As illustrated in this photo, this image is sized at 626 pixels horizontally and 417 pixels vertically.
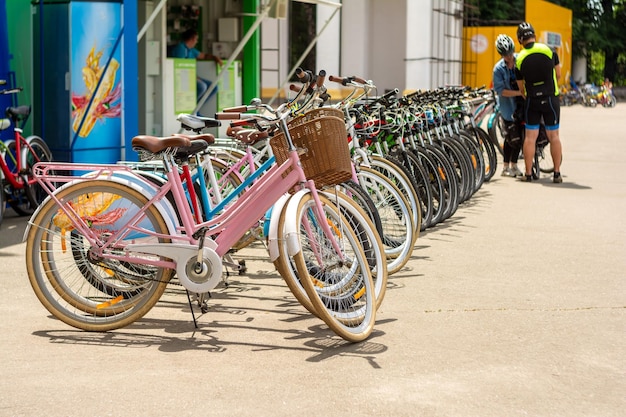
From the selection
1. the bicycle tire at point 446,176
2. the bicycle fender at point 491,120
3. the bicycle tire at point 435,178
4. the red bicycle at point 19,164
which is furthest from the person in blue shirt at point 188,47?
the bicycle tire at point 435,178

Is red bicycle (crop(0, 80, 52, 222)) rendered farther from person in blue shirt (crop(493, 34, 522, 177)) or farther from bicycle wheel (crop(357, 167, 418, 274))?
person in blue shirt (crop(493, 34, 522, 177))

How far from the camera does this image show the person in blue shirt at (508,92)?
12.4m

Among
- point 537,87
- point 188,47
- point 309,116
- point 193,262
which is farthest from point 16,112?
point 188,47

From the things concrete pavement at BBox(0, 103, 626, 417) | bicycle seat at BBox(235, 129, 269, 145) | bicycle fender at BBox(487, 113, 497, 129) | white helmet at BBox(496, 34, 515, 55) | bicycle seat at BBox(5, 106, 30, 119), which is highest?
white helmet at BBox(496, 34, 515, 55)

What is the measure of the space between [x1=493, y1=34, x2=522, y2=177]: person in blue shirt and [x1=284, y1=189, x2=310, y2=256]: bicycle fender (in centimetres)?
780

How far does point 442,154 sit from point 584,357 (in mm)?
3935

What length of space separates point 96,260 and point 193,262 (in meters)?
0.49

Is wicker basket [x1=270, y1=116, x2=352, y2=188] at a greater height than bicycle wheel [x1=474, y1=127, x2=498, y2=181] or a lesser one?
greater

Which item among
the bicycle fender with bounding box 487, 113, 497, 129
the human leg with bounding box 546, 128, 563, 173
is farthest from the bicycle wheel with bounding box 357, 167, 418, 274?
the bicycle fender with bounding box 487, 113, 497, 129

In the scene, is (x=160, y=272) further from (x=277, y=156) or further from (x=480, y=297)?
(x=480, y=297)

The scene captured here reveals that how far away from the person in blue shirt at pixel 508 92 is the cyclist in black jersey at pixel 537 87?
0.85ft

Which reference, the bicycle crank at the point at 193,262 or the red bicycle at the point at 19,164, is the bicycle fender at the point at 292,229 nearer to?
the bicycle crank at the point at 193,262

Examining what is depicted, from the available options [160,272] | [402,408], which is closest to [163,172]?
[160,272]

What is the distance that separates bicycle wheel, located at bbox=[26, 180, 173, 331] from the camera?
17.0 feet
